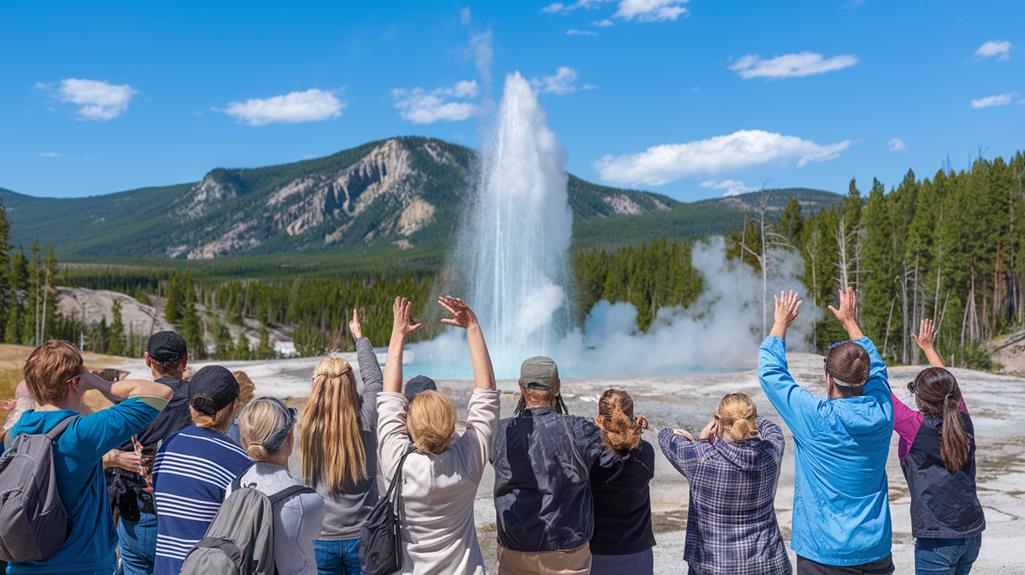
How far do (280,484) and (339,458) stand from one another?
68 cm

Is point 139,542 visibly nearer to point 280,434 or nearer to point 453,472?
point 280,434

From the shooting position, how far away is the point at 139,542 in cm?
451

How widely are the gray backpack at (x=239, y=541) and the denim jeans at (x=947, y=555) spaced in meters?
3.75

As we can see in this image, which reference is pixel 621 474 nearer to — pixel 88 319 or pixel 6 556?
pixel 6 556

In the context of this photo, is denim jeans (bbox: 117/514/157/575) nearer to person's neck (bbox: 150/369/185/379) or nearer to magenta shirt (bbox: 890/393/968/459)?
person's neck (bbox: 150/369/185/379)

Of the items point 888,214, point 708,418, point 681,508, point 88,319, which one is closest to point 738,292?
point 888,214

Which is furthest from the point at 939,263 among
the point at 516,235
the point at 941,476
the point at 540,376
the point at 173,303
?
the point at 173,303

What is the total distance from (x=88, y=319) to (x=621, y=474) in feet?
319

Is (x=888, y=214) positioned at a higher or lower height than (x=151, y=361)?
higher

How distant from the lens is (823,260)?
5544 cm

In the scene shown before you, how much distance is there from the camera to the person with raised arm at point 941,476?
4.60 metres

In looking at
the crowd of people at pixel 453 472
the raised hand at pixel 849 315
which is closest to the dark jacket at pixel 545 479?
the crowd of people at pixel 453 472

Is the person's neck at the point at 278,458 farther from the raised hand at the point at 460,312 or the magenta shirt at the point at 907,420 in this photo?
the magenta shirt at the point at 907,420

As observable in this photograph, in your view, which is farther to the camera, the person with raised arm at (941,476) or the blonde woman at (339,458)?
the person with raised arm at (941,476)
